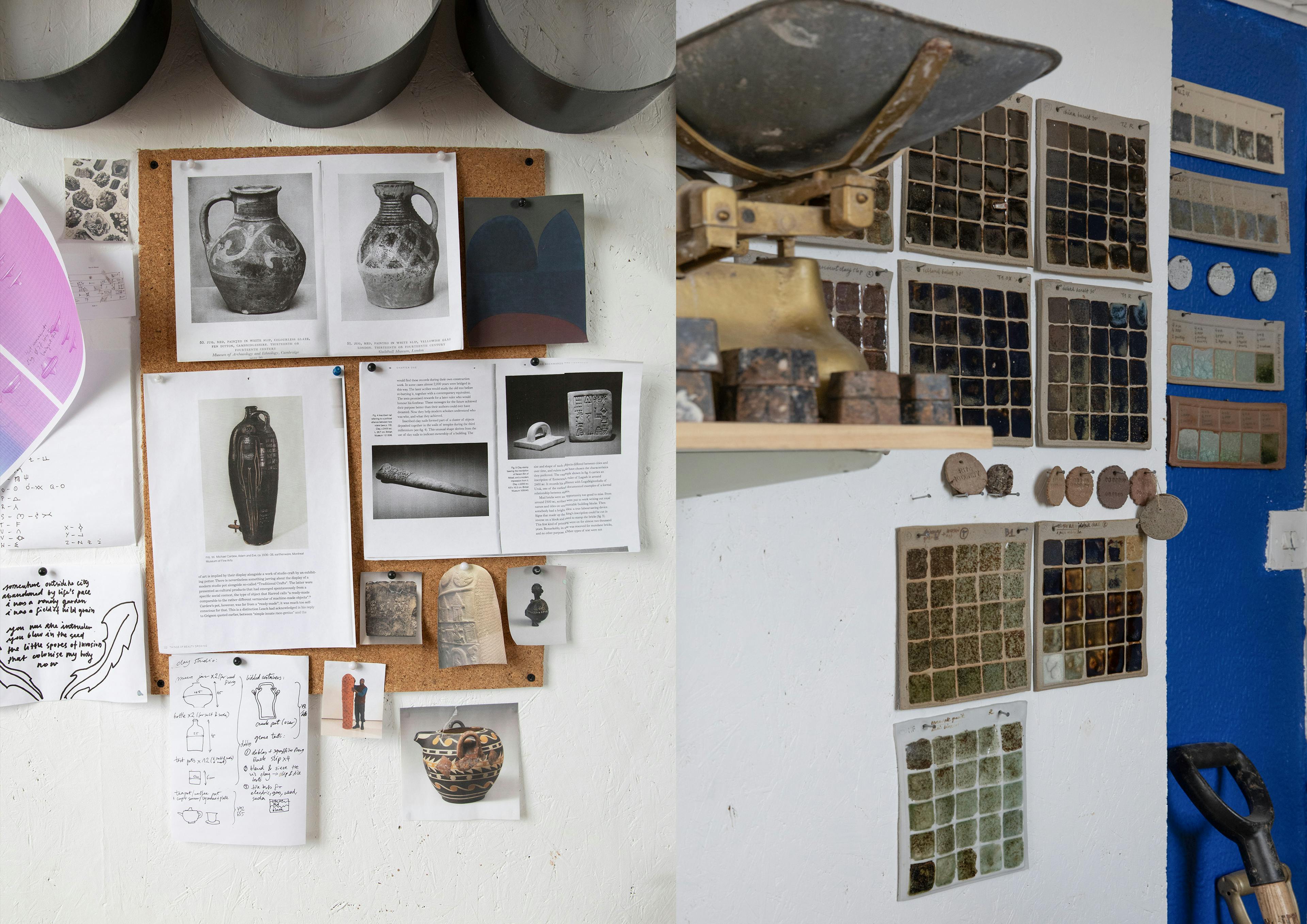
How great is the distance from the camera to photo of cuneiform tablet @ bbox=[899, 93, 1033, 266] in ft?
0.99

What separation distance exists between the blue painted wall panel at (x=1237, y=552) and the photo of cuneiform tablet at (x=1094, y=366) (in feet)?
0.07

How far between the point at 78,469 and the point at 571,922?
1.73 feet

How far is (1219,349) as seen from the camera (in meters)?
0.33

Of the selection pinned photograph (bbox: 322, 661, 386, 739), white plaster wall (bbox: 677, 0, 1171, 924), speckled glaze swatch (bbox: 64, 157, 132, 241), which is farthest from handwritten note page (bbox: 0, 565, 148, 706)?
white plaster wall (bbox: 677, 0, 1171, 924)

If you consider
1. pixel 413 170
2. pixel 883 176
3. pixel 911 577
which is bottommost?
pixel 911 577

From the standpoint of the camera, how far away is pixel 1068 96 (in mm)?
308

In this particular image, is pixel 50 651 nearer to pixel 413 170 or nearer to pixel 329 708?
pixel 329 708

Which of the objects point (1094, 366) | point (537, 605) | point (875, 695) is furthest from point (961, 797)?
point (537, 605)

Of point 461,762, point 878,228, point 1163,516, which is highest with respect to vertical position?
point 878,228

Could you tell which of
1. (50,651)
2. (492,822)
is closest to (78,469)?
(50,651)

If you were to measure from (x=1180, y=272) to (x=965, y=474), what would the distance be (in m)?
0.12

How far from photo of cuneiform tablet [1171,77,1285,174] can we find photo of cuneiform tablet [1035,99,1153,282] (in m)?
0.02

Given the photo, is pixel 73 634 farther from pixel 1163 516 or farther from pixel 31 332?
pixel 1163 516

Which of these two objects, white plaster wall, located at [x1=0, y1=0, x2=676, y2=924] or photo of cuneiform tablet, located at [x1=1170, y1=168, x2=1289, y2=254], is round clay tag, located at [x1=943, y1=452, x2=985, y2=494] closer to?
photo of cuneiform tablet, located at [x1=1170, y1=168, x2=1289, y2=254]
